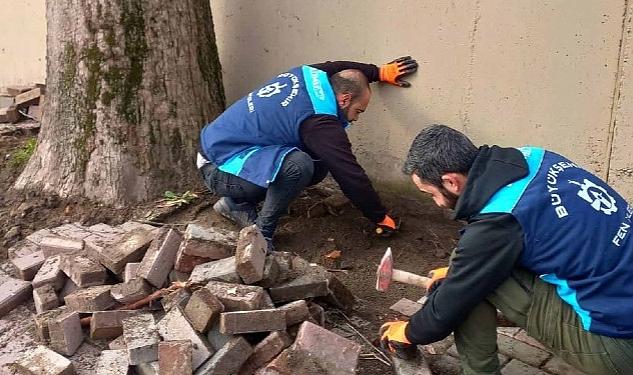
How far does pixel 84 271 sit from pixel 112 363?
0.67 meters

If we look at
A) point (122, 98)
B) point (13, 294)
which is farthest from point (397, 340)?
point (122, 98)

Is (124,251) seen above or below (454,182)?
below

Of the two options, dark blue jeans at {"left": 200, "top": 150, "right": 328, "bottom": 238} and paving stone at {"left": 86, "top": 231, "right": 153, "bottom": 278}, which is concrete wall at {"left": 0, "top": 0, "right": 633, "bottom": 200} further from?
paving stone at {"left": 86, "top": 231, "right": 153, "bottom": 278}

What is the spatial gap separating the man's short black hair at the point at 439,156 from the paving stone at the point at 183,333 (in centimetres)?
111

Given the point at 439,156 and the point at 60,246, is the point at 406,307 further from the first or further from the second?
the point at 60,246

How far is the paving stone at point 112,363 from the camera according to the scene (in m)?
2.82

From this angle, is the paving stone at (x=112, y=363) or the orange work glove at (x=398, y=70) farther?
the orange work glove at (x=398, y=70)

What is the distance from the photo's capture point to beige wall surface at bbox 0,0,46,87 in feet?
22.5

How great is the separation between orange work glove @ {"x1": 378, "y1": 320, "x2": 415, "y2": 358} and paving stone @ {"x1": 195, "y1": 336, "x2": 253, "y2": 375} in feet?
1.93

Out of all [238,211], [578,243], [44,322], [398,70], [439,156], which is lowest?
[44,322]

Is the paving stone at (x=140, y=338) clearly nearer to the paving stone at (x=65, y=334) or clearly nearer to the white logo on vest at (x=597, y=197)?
the paving stone at (x=65, y=334)

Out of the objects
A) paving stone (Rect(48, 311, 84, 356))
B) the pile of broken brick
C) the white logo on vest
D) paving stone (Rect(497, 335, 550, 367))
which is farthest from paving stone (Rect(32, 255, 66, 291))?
the white logo on vest

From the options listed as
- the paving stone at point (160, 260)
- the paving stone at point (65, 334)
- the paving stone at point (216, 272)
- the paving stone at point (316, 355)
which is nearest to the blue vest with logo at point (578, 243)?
the paving stone at point (316, 355)

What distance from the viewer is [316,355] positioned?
270 cm
